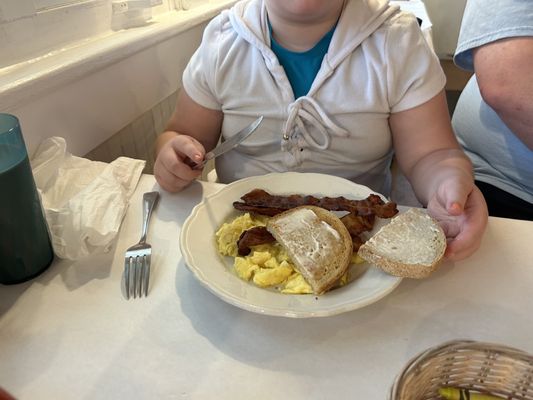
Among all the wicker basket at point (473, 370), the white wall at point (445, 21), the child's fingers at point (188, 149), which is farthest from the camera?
the white wall at point (445, 21)

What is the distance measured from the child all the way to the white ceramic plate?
0.10 m

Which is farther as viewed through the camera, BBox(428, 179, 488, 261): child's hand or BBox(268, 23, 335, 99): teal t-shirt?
BBox(268, 23, 335, 99): teal t-shirt

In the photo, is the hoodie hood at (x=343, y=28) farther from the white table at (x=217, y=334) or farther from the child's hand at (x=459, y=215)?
the white table at (x=217, y=334)

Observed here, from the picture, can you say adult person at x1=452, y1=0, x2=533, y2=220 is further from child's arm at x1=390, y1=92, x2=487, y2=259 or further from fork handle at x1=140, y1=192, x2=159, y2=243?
fork handle at x1=140, y1=192, x2=159, y2=243

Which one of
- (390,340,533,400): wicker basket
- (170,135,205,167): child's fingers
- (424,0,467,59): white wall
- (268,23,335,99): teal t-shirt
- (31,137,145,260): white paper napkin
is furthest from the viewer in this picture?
(424,0,467,59): white wall

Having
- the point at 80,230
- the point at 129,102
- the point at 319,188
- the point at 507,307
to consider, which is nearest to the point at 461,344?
the point at 507,307

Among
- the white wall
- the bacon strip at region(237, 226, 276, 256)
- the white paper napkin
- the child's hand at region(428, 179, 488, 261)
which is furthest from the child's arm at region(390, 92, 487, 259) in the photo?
the white wall

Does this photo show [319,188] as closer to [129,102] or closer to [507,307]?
[507,307]

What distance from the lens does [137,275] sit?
0.55 metres

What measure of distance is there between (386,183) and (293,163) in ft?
0.84

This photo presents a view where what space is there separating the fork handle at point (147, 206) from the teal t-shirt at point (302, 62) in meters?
0.30

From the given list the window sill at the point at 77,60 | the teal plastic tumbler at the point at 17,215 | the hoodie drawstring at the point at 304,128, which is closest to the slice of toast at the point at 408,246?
the hoodie drawstring at the point at 304,128

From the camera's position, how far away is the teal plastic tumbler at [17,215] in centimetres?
49

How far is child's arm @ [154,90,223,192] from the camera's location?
69 cm
